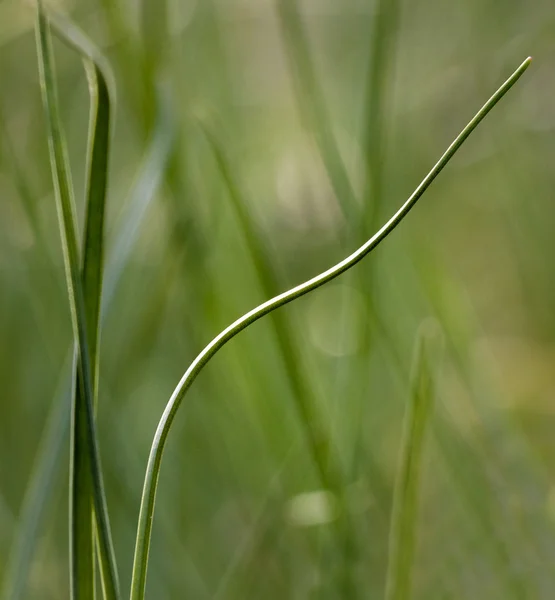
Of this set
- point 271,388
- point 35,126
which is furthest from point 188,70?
point 271,388

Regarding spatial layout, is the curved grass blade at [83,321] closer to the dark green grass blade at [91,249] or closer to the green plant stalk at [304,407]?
the dark green grass blade at [91,249]

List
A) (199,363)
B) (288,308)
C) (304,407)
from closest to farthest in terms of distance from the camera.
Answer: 1. (199,363)
2. (304,407)
3. (288,308)

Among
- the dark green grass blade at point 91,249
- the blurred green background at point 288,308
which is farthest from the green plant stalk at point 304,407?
the dark green grass blade at point 91,249

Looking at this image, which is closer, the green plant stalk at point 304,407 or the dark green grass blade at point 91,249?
the dark green grass blade at point 91,249

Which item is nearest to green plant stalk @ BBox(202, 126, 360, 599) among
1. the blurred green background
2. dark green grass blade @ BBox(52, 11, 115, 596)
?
the blurred green background

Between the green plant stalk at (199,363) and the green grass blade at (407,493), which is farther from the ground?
the green plant stalk at (199,363)

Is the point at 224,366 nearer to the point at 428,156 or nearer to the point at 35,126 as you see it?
the point at 35,126

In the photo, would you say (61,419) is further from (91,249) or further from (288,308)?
(288,308)

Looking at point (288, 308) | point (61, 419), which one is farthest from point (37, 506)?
point (288, 308)
